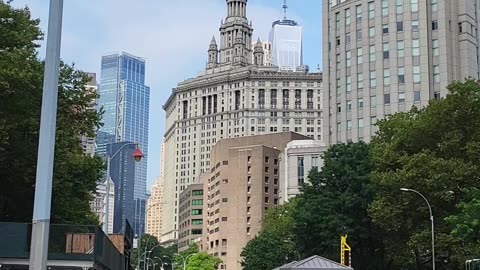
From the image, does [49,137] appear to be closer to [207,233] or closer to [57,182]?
[57,182]

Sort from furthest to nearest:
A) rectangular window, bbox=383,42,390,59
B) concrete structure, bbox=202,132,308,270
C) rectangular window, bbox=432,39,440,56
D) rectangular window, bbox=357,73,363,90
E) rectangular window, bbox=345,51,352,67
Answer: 1. concrete structure, bbox=202,132,308,270
2. rectangular window, bbox=345,51,352,67
3. rectangular window, bbox=357,73,363,90
4. rectangular window, bbox=383,42,390,59
5. rectangular window, bbox=432,39,440,56

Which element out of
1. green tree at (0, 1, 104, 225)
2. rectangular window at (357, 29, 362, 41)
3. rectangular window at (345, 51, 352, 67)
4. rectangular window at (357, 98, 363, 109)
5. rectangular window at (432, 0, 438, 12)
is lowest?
green tree at (0, 1, 104, 225)

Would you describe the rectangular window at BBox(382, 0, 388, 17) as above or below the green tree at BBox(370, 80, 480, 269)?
above

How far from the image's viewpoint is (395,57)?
99.2 meters

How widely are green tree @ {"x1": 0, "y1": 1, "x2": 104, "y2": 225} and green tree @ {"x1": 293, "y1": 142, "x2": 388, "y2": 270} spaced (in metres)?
20.1

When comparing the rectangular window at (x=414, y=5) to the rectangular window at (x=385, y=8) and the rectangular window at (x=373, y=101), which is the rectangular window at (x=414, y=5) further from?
the rectangular window at (x=373, y=101)

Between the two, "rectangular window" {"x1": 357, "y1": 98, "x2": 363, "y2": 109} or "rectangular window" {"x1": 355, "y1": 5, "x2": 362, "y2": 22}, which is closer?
"rectangular window" {"x1": 357, "y1": 98, "x2": 363, "y2": 109}

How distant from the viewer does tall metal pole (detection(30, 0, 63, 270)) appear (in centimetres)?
1224

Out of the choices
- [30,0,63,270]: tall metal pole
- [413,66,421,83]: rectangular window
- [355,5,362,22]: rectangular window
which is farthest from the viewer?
[355,5,362,22]: rectangular window

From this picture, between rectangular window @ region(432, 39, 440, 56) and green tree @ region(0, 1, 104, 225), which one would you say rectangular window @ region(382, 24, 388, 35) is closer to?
rectangular window @ region(432, 39, 440, 56)

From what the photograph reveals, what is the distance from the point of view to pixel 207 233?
172 meters

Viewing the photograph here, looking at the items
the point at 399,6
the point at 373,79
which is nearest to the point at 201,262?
the point at 373,79

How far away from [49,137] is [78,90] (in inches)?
1226

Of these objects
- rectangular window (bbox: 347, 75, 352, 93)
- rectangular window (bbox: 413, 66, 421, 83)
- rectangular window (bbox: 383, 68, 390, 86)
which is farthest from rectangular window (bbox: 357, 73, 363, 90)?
rectangular window (bbox: 413, 66, 421, 83)
